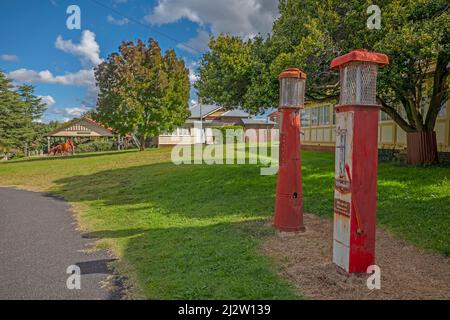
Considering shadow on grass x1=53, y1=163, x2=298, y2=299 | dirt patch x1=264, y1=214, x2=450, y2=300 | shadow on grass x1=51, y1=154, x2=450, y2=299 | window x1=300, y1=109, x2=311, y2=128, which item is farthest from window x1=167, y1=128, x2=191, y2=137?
dirt patch x1=264, y1=214, x2=450, y2=300

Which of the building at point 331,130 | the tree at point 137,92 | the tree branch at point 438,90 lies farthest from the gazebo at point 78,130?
the tree branch at point 438,90

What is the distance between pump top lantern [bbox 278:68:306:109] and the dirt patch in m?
2.31

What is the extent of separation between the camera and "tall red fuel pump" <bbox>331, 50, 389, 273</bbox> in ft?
13.2

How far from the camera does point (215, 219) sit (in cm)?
753

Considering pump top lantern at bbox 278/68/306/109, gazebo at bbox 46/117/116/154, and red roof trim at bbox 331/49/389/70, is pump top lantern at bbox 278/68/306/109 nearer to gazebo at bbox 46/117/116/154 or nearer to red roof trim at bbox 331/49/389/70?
red roof trim at bbox 331/49/389/70

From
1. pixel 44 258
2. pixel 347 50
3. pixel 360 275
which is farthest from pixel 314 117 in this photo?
pixel 44 258

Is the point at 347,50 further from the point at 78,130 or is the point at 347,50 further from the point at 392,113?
the point at 78,130

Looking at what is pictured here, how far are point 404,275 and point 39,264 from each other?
5153 mm

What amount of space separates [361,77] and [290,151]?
224 centimetres

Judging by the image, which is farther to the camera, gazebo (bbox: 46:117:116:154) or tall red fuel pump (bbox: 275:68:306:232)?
gazebo (bbox: 46:117:116:154)

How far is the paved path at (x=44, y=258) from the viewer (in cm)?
426

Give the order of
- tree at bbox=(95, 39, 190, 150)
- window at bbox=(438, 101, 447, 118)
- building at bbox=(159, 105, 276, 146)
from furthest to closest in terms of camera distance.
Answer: building at bbox=(159, 105, 276, 146) < tree at bbox=(95, 39, 190, 150) < window at bbox=(438, 101, 447, 118)

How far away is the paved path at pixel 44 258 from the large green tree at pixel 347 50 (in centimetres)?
682
